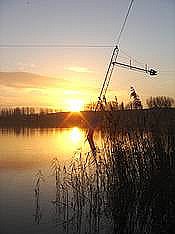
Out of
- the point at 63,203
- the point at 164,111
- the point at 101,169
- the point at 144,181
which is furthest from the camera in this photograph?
the point at 63,203

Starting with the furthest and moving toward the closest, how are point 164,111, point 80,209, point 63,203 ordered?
point 63,203, point 80,209, point 164,111

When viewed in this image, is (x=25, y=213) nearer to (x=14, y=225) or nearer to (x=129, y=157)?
(x=14, y=225)

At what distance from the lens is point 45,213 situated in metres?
8.59

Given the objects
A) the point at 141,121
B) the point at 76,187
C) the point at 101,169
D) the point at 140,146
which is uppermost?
the point at 141,121

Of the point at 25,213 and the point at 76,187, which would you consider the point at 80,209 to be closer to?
the point at 76,187

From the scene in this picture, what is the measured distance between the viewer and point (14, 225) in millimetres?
7883

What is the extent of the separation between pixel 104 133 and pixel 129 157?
73 cm

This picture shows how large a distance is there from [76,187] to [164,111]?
2891mm

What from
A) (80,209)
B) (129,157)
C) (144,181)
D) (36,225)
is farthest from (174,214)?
(36,225)

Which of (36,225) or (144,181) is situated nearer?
(144,181)

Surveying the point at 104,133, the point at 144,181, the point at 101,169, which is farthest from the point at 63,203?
the point at 144,181

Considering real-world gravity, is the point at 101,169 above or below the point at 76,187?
above

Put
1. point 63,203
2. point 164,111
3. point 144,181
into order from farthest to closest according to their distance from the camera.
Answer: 1. point 63,203
2. point 164,111
3. point 144,181

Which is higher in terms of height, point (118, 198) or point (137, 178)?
point (137, 178)
